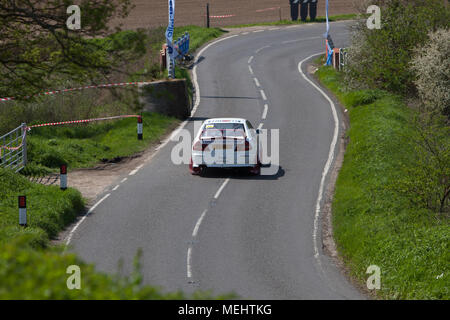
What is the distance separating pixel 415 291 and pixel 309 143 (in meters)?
12.5

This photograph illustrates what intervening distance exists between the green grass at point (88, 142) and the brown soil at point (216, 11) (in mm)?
29122

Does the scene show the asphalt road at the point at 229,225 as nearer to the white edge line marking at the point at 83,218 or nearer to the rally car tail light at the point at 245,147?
the white edge line marking at the point at 83,218

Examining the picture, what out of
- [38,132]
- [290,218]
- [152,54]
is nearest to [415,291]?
[290,218]

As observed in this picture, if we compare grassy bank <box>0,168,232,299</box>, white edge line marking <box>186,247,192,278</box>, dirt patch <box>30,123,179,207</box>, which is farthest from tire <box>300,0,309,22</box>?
grassy bank <box>0,168,232,299</box>

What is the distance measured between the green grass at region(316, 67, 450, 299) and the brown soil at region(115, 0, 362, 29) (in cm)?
3202

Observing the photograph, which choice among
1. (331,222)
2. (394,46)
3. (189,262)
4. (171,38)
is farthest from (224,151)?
(394,46)

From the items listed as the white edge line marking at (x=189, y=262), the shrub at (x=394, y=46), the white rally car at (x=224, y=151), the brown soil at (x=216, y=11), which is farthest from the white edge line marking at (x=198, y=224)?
the brown soil at (x=216, y=11)

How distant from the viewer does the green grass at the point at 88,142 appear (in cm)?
2180

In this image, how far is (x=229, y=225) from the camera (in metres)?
17.0

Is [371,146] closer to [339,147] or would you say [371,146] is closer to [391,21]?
[339,147]

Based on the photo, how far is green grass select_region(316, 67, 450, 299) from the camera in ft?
44.5

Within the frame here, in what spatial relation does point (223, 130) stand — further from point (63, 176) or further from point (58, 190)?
point (58, 190)

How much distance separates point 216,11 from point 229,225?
150 ft

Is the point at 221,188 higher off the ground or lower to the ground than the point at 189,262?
higher
